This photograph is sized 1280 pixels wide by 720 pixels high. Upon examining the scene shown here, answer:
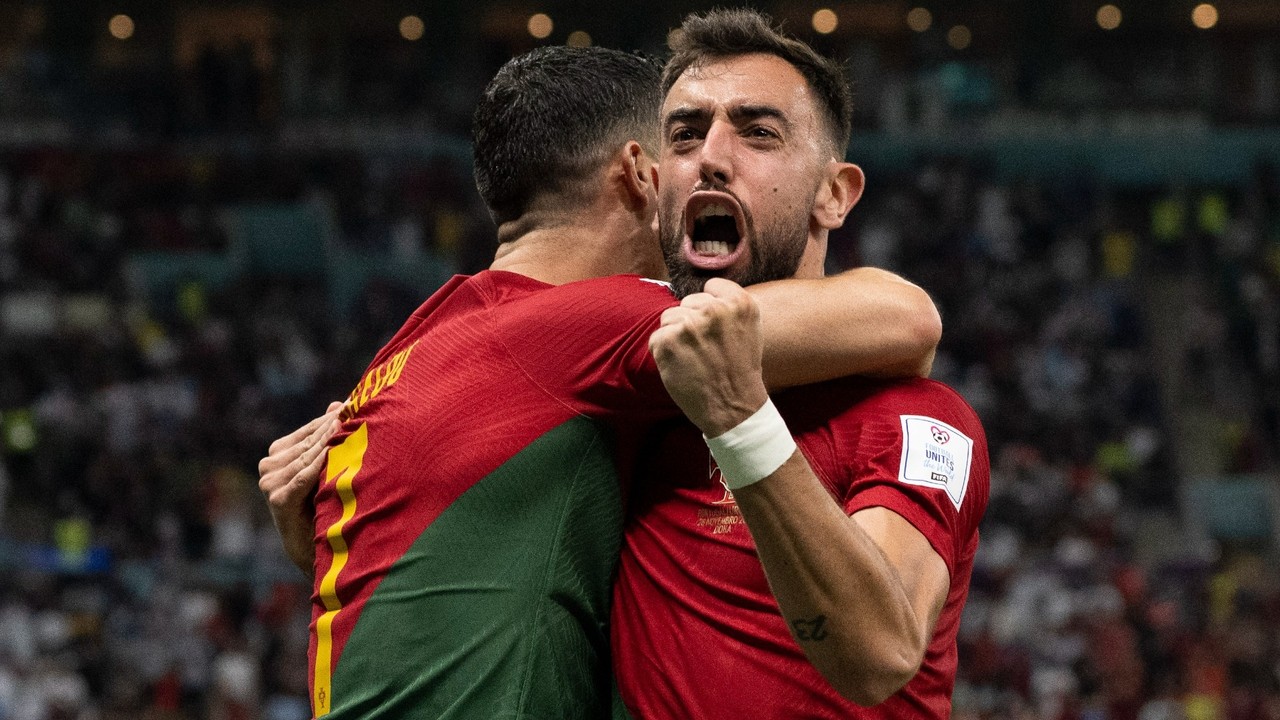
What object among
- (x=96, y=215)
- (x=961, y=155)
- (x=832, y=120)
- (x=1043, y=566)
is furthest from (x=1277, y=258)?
(x=832, y=120)

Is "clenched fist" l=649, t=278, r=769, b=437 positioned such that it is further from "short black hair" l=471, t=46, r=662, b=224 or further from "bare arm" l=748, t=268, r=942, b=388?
"short black hair" l=471, t=46, r=662, b=224

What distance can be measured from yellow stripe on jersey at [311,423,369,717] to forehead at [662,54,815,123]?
0.86 metres

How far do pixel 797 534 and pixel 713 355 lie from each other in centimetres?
28

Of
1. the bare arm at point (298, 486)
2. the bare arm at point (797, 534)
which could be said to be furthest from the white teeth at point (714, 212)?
the bare arm at point (298, 486)

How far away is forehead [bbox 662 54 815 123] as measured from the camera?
2922 millimetres

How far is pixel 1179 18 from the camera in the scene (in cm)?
2514

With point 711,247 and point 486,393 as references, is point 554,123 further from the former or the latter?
point 486,393

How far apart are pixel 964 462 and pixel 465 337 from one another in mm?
894

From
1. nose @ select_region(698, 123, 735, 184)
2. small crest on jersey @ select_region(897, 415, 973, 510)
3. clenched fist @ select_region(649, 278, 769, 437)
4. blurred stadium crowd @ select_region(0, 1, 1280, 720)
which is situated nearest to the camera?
clenched fist @ select_region(649, 278, 769, 437)

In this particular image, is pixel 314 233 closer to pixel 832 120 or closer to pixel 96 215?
pixel 96 215

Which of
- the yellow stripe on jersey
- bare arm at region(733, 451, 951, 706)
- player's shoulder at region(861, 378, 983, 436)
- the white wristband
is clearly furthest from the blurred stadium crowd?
the white wristband

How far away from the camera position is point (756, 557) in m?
2.73

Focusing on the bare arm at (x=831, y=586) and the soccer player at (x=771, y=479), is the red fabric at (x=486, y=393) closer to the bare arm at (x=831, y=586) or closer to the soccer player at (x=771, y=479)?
the soccer player at (x=771, y=479)

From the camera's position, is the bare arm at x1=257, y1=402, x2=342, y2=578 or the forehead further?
the bare arm at x1=257, y1=402, x2=342, y2=578
